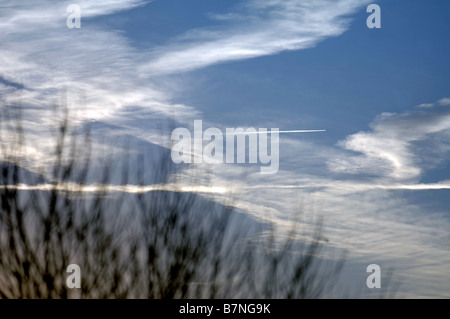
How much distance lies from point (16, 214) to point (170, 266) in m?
2.15

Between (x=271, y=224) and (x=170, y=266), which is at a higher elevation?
(x=271, y=224)

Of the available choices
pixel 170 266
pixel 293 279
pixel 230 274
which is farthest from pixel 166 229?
pixel 293 279

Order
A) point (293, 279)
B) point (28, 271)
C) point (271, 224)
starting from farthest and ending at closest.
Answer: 1. point (293, 279)
2. point (271, 224)
3. point (28, 271)

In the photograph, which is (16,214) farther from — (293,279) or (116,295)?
(293,279)
